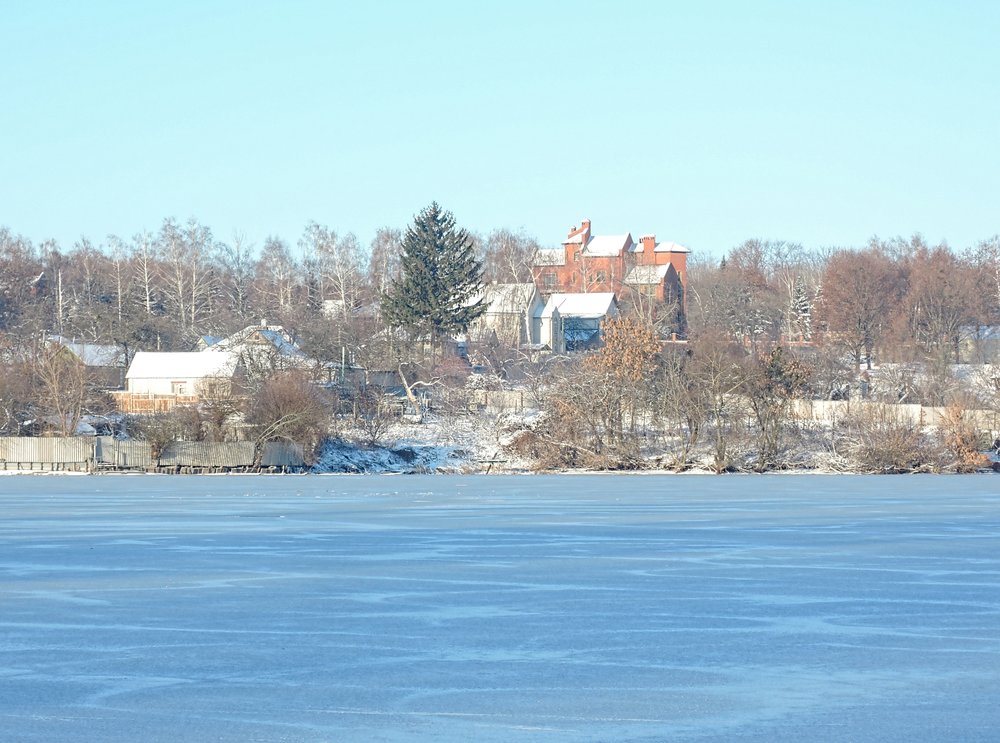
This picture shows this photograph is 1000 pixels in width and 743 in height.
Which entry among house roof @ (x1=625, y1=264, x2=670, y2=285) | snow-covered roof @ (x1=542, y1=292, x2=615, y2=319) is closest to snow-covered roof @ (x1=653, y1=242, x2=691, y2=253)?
house roof @ (x1=625, y1=264, x2=670, y2=285)

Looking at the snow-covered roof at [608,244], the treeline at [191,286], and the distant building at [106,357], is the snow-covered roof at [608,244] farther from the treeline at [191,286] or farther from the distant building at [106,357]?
the distant building at [106,357]

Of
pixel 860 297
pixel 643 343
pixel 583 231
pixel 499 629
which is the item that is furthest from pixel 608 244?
pixel 499 629

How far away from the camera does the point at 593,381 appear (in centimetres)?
4812

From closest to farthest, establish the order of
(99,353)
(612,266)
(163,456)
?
(163,456)
(99,353)
(612,266)

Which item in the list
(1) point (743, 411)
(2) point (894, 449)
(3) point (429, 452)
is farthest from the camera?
(3) point (429, 452)

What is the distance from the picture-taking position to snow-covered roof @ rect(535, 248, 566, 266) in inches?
4067

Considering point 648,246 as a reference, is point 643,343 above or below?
below

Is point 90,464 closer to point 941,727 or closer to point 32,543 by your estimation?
point 32,543

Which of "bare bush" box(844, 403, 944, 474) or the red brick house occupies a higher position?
the red brick house

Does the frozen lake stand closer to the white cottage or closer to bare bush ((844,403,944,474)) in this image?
bare bush ((844,403,944,474))

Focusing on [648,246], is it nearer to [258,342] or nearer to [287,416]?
[258,342]

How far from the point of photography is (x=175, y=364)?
68.9 metres

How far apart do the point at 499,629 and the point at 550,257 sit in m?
96.8

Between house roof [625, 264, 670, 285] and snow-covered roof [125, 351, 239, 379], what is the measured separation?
4096 cm
